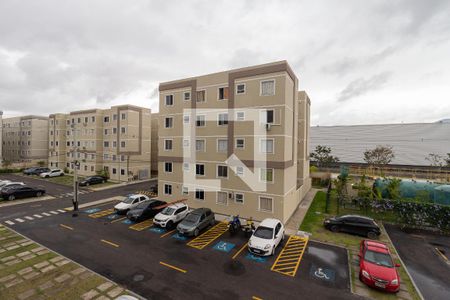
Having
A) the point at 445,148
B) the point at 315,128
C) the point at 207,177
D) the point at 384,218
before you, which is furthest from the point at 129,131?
the point at 445,148

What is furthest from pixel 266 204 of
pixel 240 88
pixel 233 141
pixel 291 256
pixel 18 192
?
pixel 18 192

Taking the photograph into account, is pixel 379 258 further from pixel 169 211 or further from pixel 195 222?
pixel 169 211

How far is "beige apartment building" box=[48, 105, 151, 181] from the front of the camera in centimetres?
4312

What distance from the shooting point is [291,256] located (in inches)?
578

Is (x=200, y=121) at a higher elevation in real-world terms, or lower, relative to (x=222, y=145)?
higher

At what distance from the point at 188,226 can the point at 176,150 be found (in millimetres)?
10522

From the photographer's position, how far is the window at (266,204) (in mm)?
20250

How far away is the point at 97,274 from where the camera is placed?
473 inches

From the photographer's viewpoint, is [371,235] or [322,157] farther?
[322,157]

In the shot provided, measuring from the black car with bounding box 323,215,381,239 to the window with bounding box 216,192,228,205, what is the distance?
32.1 feet

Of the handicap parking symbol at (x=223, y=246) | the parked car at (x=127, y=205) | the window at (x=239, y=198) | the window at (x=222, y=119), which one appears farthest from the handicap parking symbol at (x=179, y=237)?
the window at (x=222, y=119)

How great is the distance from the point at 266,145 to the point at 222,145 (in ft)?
15.6

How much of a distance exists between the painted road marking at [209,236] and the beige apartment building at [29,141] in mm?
63362

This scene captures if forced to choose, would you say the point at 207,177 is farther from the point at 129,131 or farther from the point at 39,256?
the point at 129,131
